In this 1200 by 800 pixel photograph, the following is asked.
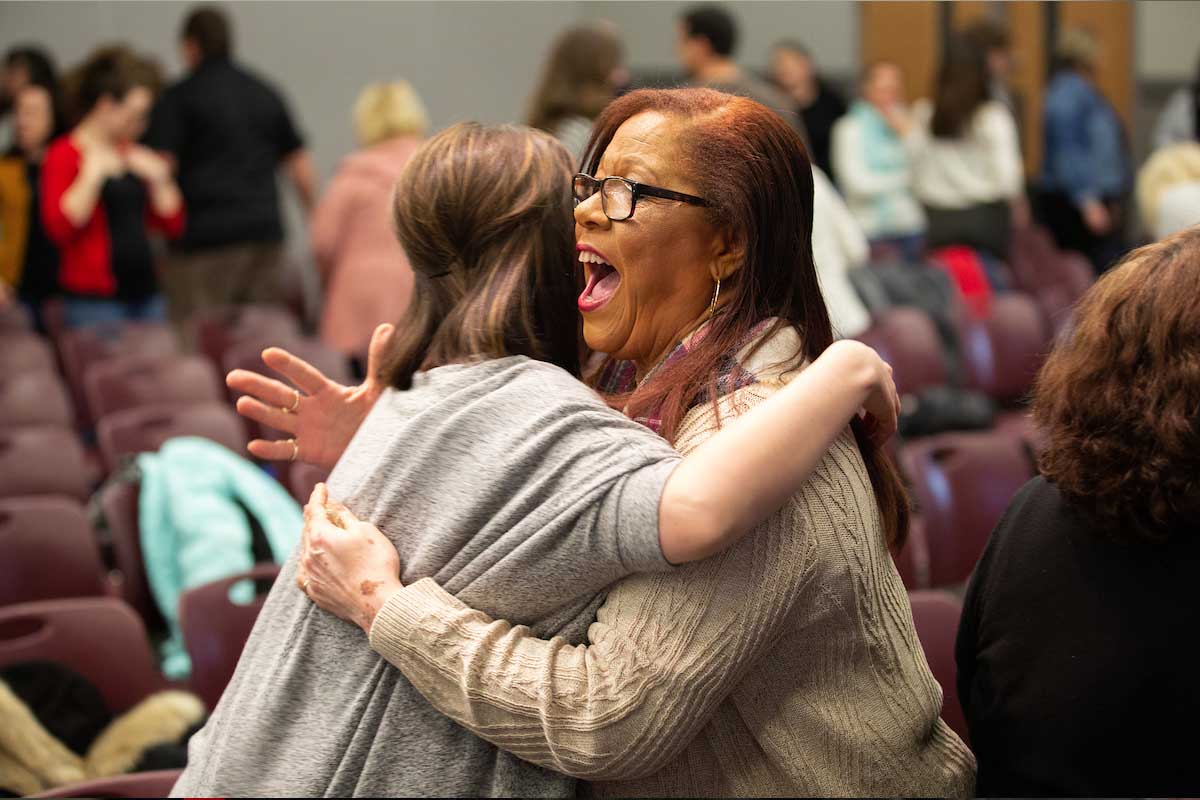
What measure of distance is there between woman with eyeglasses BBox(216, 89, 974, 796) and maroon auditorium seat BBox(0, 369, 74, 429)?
337 centimetres

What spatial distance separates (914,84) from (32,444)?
784cm

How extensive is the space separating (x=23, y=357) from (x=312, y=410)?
3.69 metres

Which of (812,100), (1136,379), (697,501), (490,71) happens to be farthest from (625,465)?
(490,71)

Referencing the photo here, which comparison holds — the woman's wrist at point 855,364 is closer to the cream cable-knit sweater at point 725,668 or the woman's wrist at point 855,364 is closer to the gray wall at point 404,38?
the cream cable-knit sweater at point 725,668

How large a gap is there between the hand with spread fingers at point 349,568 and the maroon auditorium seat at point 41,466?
2513 mm

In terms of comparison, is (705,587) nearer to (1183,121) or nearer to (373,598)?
(373,598)

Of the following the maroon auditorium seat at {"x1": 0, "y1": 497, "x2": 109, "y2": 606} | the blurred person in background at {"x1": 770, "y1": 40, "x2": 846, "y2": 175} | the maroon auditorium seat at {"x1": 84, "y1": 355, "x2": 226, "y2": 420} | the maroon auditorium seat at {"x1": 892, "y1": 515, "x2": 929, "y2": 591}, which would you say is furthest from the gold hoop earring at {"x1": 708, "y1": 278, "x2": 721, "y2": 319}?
the blurred person in background at {"x1": 770, "y1": 40, "x2": 846, "y2": 175}

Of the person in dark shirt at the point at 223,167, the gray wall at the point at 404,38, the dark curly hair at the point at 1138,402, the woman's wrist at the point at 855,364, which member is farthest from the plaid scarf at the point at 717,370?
the gray wall at the point at 404,38

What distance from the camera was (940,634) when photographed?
7.10ft

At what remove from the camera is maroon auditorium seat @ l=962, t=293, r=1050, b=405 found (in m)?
5.11

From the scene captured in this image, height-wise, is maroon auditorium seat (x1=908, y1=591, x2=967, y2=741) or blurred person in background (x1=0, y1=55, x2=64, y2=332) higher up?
maroon auditorium seat (x1=908, y1=591, x2=967, y2=741)

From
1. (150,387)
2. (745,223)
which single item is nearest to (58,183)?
(150,387)

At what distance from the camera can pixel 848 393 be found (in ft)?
4.35

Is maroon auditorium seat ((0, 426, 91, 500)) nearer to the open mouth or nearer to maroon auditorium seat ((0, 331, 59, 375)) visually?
maroon auditorium seat ((0, 331, 59, 375))
